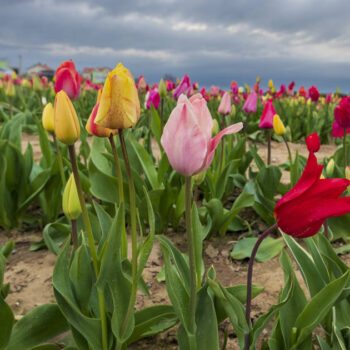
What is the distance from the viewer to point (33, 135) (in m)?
5.94

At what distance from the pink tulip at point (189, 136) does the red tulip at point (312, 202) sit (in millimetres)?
186

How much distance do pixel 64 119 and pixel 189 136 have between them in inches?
13.4

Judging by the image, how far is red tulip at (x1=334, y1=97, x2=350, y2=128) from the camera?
7.60 ft

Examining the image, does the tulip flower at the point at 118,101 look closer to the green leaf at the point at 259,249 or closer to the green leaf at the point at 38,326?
the green leaf at the point at 38,326

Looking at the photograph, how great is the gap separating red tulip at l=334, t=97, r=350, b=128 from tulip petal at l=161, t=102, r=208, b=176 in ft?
5.85

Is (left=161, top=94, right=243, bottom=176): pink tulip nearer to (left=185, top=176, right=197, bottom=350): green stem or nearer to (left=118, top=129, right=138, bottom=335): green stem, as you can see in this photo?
(left=185, top=176, right=197, bottom=350): green stem

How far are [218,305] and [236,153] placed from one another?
1851 millimetres

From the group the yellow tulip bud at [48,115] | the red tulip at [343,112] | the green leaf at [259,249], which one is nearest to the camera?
the yellow tulip bud at [48,115]

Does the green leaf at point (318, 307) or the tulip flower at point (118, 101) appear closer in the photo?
the tulip flower at point (118, 101)

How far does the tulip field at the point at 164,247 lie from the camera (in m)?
0.89

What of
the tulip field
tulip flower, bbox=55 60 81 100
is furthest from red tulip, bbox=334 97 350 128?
tulip flower, bbox=55 60 81 100

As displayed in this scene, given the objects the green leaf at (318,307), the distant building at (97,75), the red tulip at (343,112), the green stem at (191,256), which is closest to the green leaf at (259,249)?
the red tulip at (343,112)

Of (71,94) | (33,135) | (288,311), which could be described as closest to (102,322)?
(288,311)

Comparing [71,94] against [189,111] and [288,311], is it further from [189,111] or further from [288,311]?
[288,311]
